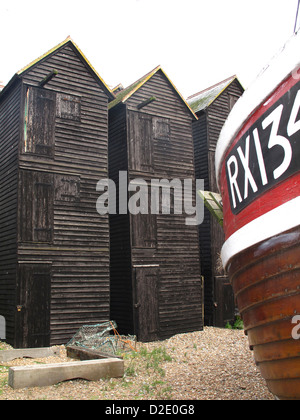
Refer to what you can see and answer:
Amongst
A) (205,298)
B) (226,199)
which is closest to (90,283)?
(205,298)

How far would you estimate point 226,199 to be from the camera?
4.70 m

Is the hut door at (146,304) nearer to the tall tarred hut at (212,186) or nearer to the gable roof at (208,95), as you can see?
the tall tarred hut at (212,186)

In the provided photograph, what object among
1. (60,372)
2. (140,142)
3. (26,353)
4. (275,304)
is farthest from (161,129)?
(275,304)

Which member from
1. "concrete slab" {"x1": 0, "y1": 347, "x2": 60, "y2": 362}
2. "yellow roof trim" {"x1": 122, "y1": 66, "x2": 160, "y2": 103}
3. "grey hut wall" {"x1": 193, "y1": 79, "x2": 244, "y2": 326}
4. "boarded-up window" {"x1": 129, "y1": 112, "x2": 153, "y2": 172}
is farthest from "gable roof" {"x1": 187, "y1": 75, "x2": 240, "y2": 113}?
"concrete slab" {"x1": 0, "y1": 347, "x2": 60, "y2": 362}

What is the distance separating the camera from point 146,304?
43.7 ft

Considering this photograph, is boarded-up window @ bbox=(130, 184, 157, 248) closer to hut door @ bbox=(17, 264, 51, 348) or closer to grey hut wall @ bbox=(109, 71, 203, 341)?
grey hut wall @ bbox=(109, 71, 203, 341)

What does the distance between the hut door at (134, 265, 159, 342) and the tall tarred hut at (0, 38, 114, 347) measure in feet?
3.60

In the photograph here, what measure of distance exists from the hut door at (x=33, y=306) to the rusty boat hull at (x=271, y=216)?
8.33 metres

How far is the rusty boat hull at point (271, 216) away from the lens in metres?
3.31

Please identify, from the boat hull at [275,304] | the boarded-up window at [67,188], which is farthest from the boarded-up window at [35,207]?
the boat hull at [275,304]

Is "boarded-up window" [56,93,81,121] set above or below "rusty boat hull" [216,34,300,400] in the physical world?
above

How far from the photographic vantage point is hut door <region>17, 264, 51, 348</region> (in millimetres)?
11070

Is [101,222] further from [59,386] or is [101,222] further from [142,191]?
[59,386]
